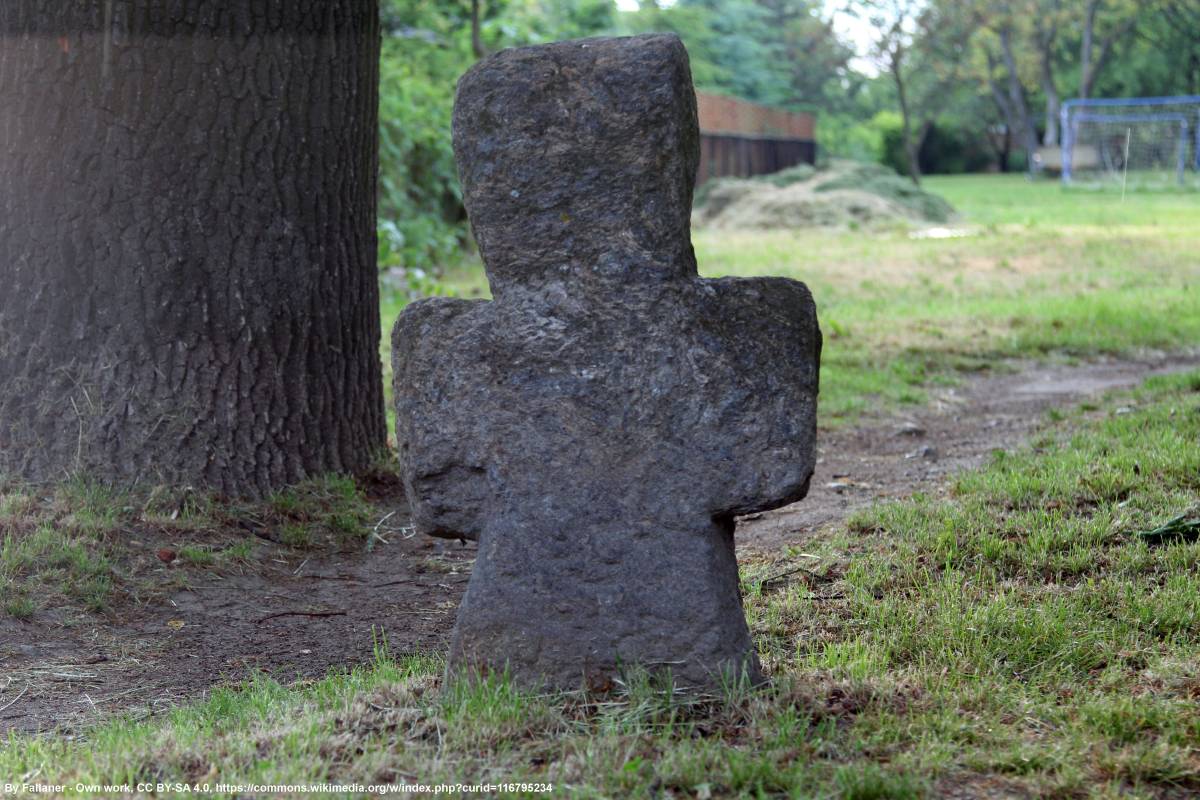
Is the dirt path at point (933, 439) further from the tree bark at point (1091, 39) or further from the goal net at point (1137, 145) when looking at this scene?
the tree bark at point (1091, 39)

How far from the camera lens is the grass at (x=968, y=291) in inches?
373

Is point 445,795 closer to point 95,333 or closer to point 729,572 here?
point 729,572

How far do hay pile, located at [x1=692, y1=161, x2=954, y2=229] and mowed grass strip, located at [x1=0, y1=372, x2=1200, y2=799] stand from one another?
1495 centimetres

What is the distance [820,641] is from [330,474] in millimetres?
2626

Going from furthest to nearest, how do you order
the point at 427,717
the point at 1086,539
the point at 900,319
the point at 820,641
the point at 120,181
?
the point at 900,319, the point at 120,181, the point at 1086,539, the point at 820,641, the point at 427,717

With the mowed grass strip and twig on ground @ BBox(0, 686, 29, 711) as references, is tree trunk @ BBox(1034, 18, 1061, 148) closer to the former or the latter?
the mowed grass strip

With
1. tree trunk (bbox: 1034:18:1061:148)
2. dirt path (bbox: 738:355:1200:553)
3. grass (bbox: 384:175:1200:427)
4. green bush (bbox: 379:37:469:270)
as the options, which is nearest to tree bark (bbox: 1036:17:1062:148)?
tree trunk (bbox: 1034:18:1061:148)

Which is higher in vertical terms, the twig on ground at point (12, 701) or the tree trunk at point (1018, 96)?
the tree trunk at point (1018, 96)

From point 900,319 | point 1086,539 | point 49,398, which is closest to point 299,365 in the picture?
point 49,398

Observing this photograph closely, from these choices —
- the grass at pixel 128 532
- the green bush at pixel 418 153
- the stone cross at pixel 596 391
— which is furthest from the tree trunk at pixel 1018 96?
the stone cross at pixel 596 391

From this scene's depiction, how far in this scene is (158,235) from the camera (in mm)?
5391

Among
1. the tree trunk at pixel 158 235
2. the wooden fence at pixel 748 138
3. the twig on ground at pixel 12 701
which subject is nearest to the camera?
the twig on ground at pixel 12 701

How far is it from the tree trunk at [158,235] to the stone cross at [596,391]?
2.06 metres

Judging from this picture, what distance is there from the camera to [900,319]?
11.1m
